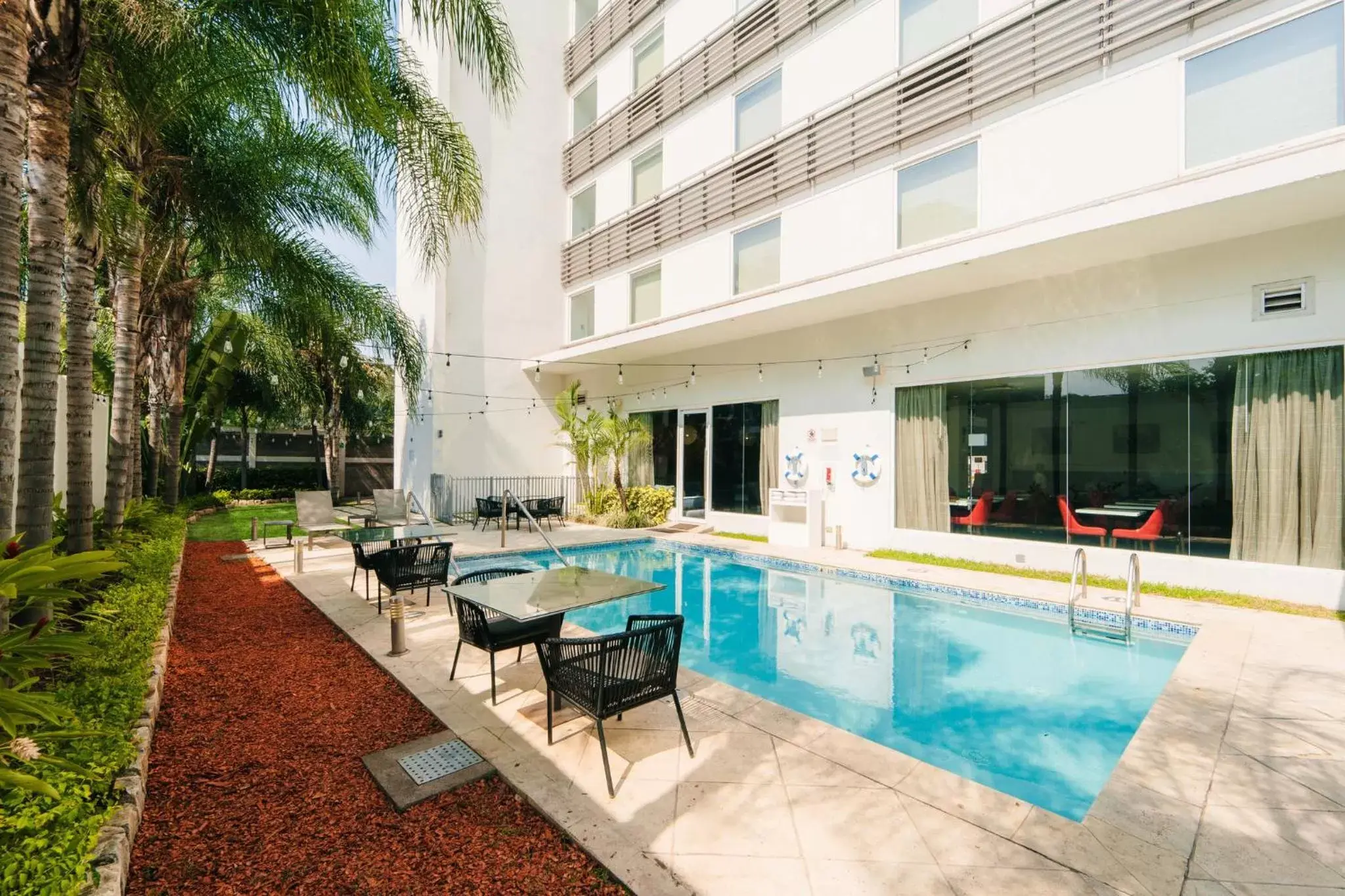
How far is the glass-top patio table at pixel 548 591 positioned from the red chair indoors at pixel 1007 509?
23.6 ft

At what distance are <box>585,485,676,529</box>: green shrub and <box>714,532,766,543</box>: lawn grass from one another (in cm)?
184

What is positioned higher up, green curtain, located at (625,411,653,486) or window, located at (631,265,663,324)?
window, located at (631,265,663,324)

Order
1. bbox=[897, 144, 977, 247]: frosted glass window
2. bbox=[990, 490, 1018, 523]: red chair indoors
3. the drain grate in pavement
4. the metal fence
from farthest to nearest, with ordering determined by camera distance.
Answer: the metal fence, bbox=[990, 490, 1018, 523]: red chair indoors, bbox=[897, 144, 977, 247]: frosted glass window, the drain grate in pavement

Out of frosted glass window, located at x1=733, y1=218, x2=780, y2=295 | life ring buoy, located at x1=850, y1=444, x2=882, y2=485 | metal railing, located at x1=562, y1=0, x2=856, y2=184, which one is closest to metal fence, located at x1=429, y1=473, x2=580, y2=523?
frosted glass window, located at x1=733, y1=218, x2=780, y2=295

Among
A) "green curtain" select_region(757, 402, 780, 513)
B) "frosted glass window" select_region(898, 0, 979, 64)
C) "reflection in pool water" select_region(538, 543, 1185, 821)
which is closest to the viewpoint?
"reflection in pool water" select_region(538, 543, 1185, 821)

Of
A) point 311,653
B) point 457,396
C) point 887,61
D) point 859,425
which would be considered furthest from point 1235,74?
point 457,396

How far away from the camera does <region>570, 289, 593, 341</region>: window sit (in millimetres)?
17156

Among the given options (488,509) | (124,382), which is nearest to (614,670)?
(124,382)

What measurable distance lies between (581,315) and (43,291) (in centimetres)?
1350

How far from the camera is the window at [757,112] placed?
38.4 ft

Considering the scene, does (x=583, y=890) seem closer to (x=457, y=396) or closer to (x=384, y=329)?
(x=384, y=329)

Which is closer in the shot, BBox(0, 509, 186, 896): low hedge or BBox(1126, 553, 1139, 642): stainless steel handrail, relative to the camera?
BBox(0, 509, 186, 896): low hedge

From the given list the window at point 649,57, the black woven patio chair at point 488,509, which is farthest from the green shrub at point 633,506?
the window at point 649,57

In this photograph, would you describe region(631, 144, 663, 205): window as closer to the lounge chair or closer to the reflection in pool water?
the lounge chair
